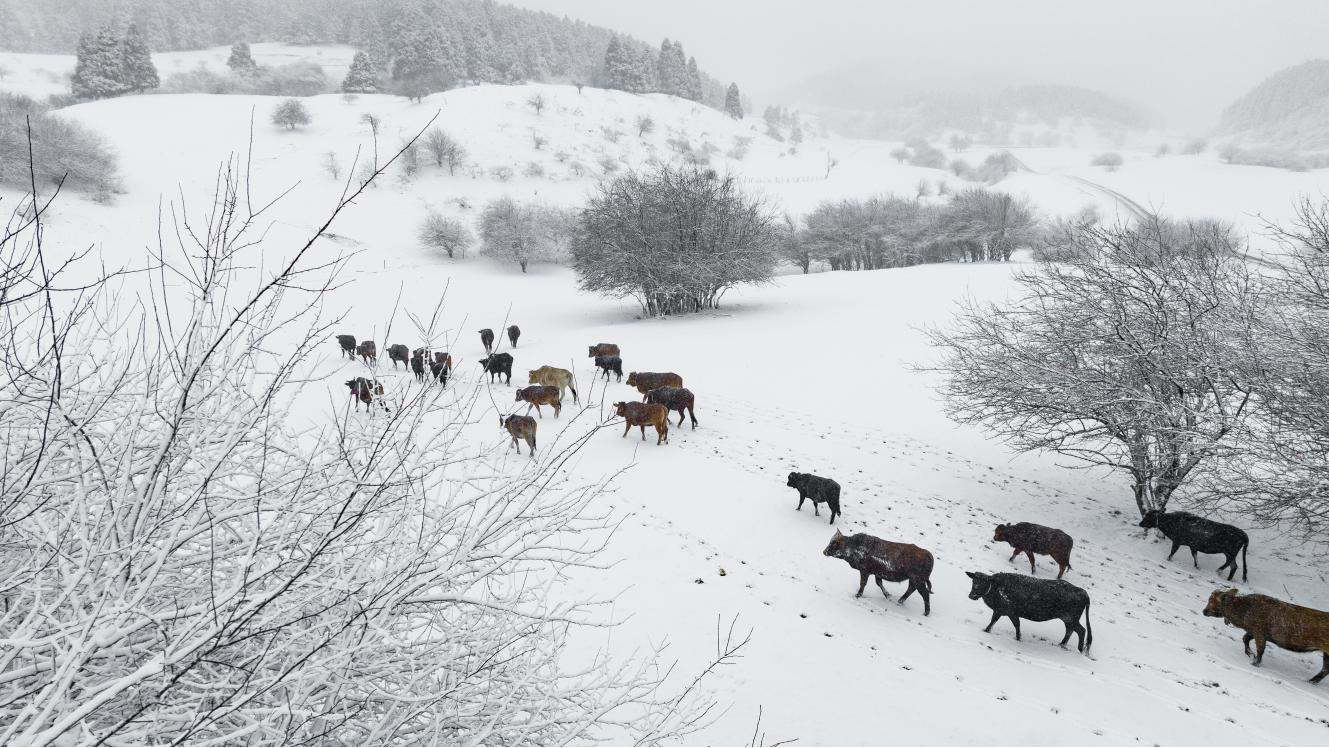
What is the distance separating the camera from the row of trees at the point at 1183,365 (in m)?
6.58

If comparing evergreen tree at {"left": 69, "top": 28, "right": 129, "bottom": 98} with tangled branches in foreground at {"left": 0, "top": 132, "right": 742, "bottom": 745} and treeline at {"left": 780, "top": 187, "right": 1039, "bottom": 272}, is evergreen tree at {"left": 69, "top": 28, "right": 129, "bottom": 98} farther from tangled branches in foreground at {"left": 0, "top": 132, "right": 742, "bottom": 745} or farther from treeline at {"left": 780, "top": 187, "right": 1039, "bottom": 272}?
tangled branches in foreground at {"left": 0, "top": 132, "right": 742, "bottom": 745}

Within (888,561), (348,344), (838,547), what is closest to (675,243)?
(348,344)

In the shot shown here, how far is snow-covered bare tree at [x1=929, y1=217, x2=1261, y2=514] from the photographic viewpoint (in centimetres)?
765

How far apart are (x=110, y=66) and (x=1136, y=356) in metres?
96.7

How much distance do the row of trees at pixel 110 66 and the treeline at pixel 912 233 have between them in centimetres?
7824

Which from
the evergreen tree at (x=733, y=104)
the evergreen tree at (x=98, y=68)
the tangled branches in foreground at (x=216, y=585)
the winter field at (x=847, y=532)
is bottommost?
the winter field at (x=847, y=532)

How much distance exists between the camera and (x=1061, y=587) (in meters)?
6.18

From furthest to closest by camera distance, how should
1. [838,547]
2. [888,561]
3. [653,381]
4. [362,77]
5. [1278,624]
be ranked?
1. [362,77]
2. [653,381]
3. [838,547]
4. [888,561]
5. [1278,624]

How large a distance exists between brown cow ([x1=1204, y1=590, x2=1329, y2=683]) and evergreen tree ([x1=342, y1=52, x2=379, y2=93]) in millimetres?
96276


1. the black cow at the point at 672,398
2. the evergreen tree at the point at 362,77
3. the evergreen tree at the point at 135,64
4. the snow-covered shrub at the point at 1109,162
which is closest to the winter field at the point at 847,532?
the black cow at the point at 672,398

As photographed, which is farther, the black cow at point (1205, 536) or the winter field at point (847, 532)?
the black cow at point (1205, 536)

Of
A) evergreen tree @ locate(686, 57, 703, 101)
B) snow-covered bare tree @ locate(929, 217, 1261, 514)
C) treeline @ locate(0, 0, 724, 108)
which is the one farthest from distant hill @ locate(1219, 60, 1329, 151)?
snow-covered bare tree @ locate(929, 217, 1261, 514)

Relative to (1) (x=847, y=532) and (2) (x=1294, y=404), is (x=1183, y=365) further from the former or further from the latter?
(1) (x=847, y=532)

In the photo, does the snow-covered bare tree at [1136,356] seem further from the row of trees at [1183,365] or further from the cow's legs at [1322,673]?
the cow's legs at [1322,673]
